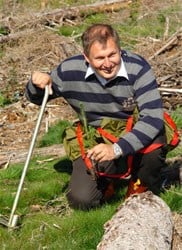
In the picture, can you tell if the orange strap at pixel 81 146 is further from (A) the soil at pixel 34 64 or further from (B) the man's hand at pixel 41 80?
(A) the soil at pixel 34 64

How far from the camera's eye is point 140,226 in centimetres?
511

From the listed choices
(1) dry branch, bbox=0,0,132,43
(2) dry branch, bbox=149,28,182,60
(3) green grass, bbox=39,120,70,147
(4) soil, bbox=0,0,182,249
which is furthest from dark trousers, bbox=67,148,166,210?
(1) dry branch, bbox=0,0,132,43

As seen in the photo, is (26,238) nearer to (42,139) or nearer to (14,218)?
(14,218)

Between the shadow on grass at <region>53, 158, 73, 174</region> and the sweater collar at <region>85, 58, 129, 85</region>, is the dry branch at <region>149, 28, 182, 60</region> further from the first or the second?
the sweater collar at <region>85, 58, 129, 85</region>

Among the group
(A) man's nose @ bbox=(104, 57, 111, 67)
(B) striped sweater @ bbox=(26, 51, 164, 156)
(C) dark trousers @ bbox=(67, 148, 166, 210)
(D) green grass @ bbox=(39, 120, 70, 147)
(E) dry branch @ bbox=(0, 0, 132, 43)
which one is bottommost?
(D) green grass @ bbox=(39, 120, 70, 147)

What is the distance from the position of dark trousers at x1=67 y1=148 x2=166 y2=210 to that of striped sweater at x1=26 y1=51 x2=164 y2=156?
0.28m

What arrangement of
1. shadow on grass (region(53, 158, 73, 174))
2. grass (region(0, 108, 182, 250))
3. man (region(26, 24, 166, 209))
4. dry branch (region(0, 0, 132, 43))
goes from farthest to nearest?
dry branch (region(0, 0, 132, 43)), shadow on grass (region(53, 158, 73, 174)), man (region(26, 24, 166, 209)), grass (region(0, 108, 182, 250))

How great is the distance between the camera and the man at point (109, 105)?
5.71m

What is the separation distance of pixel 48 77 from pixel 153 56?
4882 millimetres

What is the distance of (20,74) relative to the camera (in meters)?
11.0

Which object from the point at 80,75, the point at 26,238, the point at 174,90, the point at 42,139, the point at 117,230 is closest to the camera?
the point at 117,230

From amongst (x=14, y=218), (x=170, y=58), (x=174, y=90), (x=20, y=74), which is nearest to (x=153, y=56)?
(x=170, y=58)

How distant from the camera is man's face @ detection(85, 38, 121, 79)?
565 cm

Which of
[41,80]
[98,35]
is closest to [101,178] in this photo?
[41,80]
